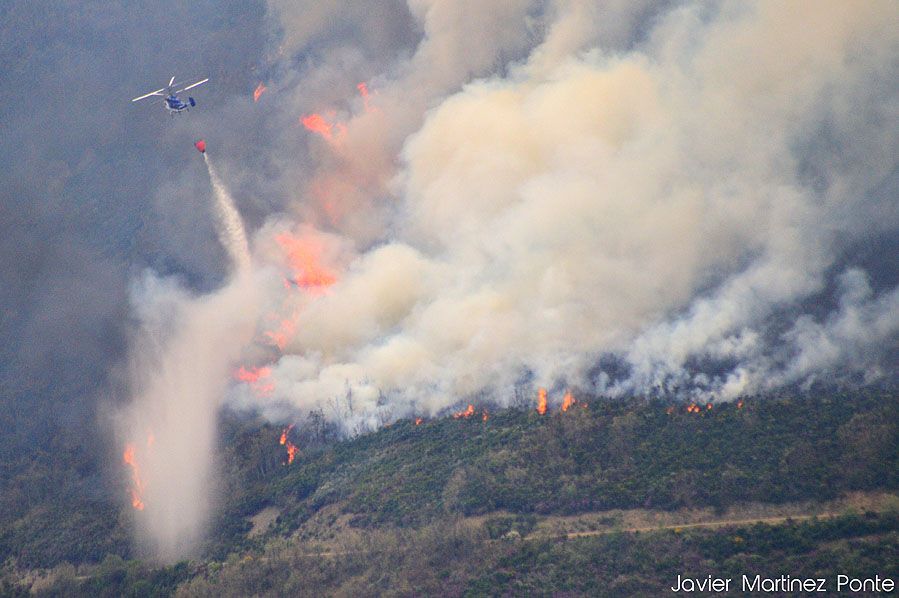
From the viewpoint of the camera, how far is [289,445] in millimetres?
123312

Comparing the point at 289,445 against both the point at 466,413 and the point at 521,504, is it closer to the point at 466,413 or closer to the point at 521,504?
the point at 466,413

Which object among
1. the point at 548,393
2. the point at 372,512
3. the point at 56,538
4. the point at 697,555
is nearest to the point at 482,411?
the point at 548,393

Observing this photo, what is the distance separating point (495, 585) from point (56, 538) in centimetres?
5481

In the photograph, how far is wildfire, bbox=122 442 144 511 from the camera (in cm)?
12238

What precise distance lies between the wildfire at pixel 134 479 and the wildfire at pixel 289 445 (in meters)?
16.6

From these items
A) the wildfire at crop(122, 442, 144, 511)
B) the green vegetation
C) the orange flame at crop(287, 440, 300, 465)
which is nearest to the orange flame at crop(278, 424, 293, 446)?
the orange flame at crop(287, 440, 300, 465)

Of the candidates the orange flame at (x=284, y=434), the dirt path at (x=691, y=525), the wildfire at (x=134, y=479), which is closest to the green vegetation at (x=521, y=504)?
the dirt path at (x=691, y=525)

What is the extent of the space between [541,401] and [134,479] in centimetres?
4905

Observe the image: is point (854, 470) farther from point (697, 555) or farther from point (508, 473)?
point (508, 473)

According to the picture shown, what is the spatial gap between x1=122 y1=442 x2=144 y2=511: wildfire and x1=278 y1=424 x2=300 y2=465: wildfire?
16.6 m

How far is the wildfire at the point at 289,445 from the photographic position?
122 m

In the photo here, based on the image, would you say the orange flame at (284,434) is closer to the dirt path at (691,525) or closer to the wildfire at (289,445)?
the wildfire at (289,445)

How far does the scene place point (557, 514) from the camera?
97.1 metres

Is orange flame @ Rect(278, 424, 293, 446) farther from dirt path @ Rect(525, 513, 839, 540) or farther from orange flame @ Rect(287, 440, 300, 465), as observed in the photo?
dirt path @ Rect(525, 513, 839, 540)
